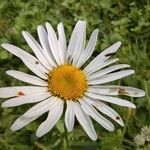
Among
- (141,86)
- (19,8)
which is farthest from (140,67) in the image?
(19,8)

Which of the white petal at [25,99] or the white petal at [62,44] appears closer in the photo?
the white petal at [25,99]

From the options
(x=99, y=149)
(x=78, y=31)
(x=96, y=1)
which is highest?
(x=78, y=31)

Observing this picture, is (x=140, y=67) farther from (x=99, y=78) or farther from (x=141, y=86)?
(x=99, y=78)

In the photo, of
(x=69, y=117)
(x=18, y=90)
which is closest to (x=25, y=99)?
(x=18, y=90)

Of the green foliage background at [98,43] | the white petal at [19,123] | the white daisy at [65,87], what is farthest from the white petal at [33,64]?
the green foliage background at [98,43]

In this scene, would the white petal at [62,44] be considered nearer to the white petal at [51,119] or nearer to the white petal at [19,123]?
the white petal at [51,119]

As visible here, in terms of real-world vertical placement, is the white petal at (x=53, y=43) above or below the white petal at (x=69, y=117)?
above

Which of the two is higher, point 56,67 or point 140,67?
point 56,67
